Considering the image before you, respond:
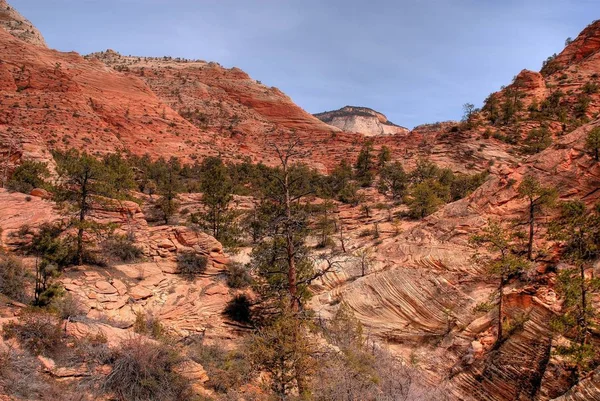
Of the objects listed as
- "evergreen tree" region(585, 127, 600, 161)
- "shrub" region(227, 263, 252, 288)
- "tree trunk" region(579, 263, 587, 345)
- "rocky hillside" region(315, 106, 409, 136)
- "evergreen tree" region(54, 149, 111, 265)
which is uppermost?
"rocky hillside" region(315, 106, 409, 136)

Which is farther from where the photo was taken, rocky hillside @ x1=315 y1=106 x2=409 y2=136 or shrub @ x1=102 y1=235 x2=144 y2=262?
rocky hillside @ x1=315 y1=106 x2=409 y2=136

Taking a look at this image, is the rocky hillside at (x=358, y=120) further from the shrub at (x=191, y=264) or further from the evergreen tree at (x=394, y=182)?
the shrub at (x=191, y=264)

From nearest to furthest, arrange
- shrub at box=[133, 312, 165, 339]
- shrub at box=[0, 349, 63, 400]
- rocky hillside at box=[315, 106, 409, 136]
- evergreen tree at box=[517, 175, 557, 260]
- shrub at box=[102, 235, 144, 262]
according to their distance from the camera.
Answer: shrub at box=[0, 349, 63, 400] < shrub at box=[133, 312, 165, 339] < evergreen tree at box=[517, 175, 557, 260] < shrub at box=[102, 235, 144, 262] < rocky hillside at box=[315, 106, 409, 136]

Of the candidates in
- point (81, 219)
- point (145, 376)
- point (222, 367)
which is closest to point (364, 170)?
point (81, 219)

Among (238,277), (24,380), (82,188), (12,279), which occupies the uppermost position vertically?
(82,188)

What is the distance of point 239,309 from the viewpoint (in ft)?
56.5

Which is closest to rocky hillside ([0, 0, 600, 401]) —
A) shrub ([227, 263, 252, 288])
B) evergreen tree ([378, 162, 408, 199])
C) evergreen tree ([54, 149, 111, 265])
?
shrub ([227, 263, 252, 288])

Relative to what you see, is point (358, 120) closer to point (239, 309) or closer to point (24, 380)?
point (239, 309)

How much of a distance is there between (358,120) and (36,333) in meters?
120

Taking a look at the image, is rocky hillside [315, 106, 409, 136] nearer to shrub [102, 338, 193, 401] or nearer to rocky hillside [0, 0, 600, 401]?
rocky hillside [0, 0, 600, 401]

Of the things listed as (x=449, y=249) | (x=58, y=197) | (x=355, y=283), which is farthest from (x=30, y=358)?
(x=449, y=249)

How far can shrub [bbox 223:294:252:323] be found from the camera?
1678 centimetres

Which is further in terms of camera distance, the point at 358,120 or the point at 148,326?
the point at 358,120

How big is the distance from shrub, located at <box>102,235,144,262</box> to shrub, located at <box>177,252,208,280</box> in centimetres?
196
